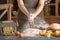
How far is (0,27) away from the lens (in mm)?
1599

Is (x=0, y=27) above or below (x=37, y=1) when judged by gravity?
below

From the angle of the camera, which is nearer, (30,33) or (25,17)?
(30,33)

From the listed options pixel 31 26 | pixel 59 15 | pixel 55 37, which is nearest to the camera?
pixel 55 37

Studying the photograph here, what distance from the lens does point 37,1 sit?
6.64ft

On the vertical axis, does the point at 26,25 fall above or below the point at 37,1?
below

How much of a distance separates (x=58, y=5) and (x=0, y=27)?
7.49 feet

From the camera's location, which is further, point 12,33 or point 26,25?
point 26,25

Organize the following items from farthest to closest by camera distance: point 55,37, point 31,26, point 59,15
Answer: point 59,15, point 31,26, point 55,37

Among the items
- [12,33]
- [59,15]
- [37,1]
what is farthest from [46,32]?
[59,15]

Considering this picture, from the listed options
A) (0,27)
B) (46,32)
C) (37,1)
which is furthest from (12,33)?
(37,1)

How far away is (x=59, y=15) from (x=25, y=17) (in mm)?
1737

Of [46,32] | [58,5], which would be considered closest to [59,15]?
[58,5]

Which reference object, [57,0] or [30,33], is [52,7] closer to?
[57,0]

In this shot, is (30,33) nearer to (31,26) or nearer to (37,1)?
(31,26)
